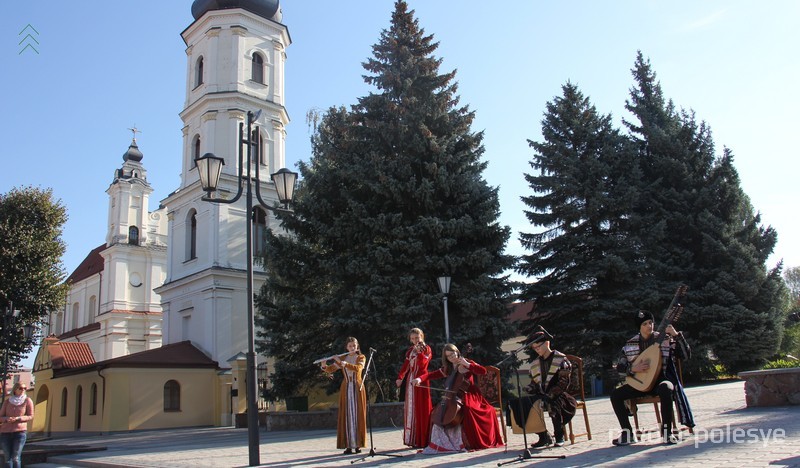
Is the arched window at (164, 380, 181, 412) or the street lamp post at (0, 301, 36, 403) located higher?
the street lamp post at (0, 301, 36, 403)

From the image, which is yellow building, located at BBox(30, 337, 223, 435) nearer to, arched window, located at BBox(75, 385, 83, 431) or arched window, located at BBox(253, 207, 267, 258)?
arched window, located at BBox(75, 385, 83, 431)

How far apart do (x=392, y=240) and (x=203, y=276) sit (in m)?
17.1

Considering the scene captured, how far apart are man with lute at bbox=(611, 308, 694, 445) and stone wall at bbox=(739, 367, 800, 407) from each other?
4368mm

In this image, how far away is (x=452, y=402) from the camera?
9133 mm

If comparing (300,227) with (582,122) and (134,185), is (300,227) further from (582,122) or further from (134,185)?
(134,185)

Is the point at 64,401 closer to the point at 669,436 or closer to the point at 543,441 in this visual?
the point at 543,441

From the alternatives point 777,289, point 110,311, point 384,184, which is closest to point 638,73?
point 777,289

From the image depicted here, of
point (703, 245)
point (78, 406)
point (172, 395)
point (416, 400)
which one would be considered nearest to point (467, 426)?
point (416, 400)

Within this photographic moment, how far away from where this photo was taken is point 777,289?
23109 millimetres

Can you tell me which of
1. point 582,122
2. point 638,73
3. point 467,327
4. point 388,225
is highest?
point 638,73

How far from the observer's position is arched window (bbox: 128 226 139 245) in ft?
182

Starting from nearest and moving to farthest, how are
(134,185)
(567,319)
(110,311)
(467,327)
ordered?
(467,327) < (567,319) < (110,311) < (134,185)

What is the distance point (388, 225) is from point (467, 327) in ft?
11.8

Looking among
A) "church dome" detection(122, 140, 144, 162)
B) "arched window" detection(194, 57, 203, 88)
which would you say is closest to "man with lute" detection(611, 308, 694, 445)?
"arched window" detection(194, 57, 203, 88)
